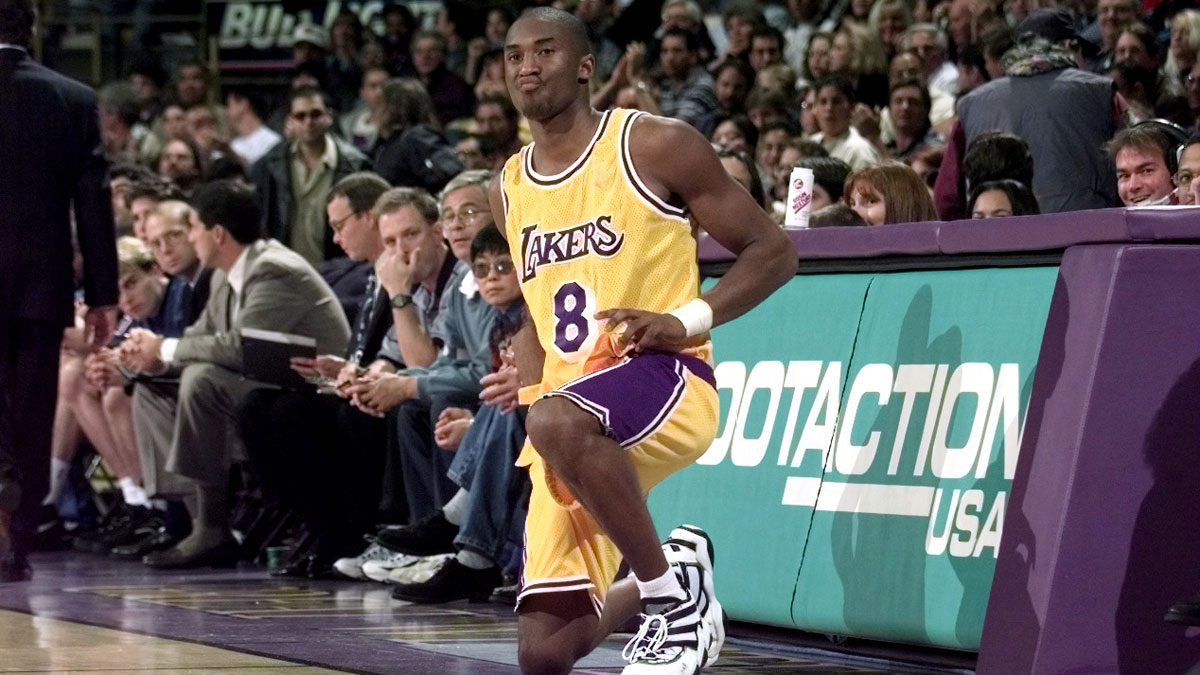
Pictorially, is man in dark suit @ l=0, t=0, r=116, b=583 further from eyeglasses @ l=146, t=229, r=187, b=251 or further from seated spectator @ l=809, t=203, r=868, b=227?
seated spectator @ l=809, t=203, r=868, b=227

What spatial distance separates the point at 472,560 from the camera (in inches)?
300

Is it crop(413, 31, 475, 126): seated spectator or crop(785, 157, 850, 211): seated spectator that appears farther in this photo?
crop(413, 31, 475, 126): seated spectator

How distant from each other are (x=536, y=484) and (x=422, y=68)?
9.74m

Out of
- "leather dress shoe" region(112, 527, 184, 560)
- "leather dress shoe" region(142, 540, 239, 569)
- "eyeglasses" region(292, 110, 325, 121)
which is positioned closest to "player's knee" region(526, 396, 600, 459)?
"leather dress shoe" region(142, 540, 239, 569)

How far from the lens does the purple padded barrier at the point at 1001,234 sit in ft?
15.4

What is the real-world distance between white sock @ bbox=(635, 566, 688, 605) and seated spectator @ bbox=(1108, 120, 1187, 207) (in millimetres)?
3108

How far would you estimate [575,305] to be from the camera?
16.1 feet

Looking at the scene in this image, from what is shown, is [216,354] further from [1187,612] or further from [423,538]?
[1187,612]

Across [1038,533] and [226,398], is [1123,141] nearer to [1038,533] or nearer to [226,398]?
[1038,533]

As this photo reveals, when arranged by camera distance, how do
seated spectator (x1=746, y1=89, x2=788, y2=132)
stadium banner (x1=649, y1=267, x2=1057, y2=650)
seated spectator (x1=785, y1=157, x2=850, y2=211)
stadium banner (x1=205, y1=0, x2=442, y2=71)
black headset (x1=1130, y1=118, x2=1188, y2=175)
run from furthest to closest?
stadium banner (x1=205, y1=0, x2=442, y2=71) < seated spectator (x1=746, y1=89, x2=788, y2=132) < seated spectator (x1=785, y1=157, x2=850, y2=211) < black headset (x1=1130, y1=118, x2=1188, y2=175) < stadium banner (x1=649, y1=267, x2=1057, y2=650)

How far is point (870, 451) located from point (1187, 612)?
1.39 metres

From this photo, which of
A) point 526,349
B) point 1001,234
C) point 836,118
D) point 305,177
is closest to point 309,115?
point 305,177

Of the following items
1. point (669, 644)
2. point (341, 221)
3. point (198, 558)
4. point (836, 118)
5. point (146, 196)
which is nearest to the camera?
point (669, 644)

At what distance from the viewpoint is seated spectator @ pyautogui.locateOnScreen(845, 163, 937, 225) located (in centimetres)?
732
